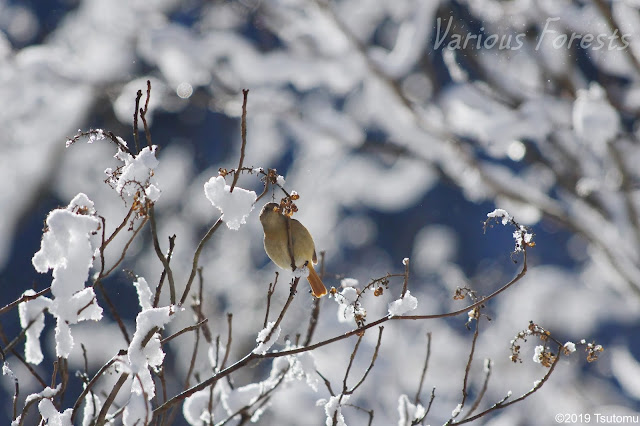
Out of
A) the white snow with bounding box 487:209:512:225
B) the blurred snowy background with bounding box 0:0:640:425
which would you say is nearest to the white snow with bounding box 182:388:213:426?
the blurred snowy background with bounding box 0:0:640:425

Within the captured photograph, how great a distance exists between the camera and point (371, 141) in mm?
3914

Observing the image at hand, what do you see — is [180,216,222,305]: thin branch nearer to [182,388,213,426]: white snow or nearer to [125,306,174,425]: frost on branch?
[125,306,174,425]: frost on branch

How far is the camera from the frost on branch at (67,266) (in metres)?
0.83

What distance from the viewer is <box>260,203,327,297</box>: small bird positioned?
4.16ft

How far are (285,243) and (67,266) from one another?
53cm

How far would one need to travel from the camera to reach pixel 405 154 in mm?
3881

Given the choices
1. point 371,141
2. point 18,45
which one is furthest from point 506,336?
point 18,45

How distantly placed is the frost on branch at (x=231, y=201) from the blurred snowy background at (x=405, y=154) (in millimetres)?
906

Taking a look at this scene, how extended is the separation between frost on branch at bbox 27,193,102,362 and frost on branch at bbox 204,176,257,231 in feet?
0.64

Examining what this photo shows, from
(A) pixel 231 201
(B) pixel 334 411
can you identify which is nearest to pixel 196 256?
(A) pixel 231 201

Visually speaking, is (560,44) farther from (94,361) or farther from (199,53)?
(94,361)

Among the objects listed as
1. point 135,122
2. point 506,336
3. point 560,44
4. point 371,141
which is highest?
point 135,122

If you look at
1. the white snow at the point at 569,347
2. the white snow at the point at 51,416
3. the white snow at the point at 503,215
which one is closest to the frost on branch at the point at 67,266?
the white snow at the point at 51,416

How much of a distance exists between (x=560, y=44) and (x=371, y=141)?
52.3 inches
